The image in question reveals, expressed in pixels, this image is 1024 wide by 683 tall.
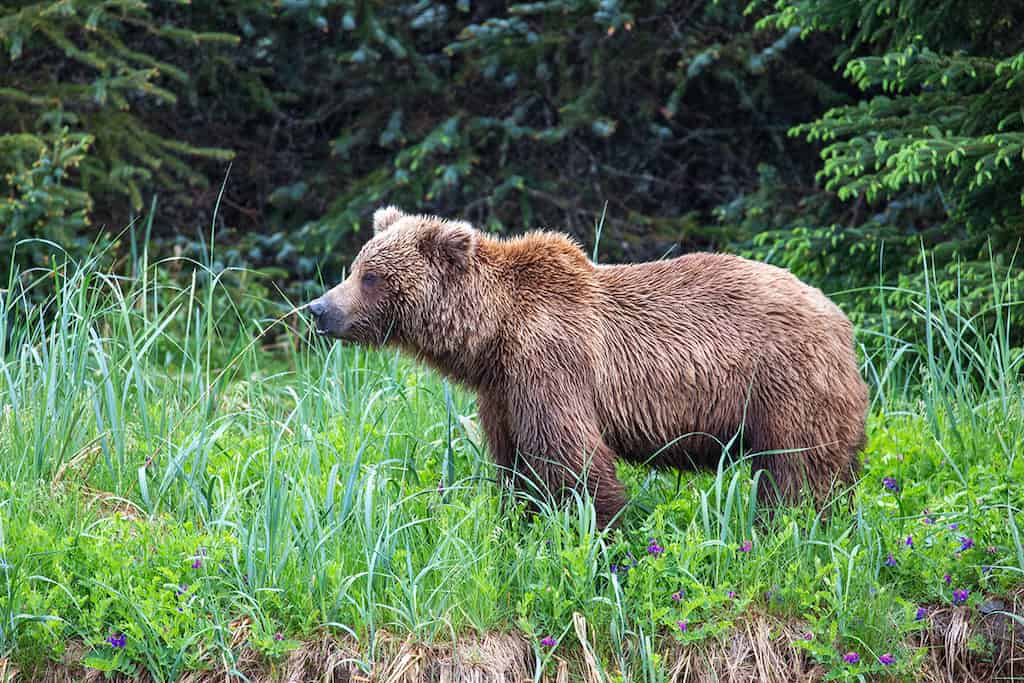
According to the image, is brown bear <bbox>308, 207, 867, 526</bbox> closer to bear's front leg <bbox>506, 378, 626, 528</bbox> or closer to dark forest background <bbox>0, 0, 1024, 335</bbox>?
bear's front leg <bbox>506, 378, 626, 528</bbox>

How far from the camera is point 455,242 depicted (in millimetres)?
4348

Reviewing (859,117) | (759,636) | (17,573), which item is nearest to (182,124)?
(859,117)

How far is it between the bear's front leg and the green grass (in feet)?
0.42

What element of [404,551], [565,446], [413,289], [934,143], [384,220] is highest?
[934,143]

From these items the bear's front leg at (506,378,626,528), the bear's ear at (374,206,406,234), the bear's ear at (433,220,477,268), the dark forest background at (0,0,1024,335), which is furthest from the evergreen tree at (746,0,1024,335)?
the bear's ear at (374,206,406,234)

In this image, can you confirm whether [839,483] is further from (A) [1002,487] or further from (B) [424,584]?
(B) [424,584]

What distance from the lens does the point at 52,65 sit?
28.0ft

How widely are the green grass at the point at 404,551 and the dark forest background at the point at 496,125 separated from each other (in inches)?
83.5

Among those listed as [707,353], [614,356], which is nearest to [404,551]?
[614,356]

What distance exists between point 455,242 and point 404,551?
1138 millimetres

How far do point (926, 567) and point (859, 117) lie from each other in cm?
313

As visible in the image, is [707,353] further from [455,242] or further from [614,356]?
[455,242]

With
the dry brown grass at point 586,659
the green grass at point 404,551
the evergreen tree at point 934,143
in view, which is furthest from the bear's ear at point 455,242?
the evergreen tree at point 934,143

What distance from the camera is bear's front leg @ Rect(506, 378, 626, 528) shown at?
165 inches
